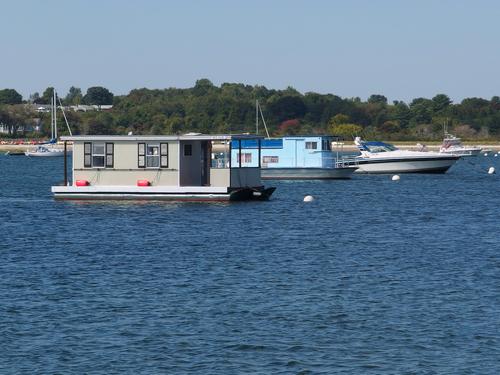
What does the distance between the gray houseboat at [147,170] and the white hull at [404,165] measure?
1772 inches

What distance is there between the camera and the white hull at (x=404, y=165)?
110m

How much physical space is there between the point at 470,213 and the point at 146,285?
3346 centimetres

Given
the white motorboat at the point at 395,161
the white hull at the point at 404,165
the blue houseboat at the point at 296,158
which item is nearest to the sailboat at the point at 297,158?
the blue houseboat at the point at 296,158

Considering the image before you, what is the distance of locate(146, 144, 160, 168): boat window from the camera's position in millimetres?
66188

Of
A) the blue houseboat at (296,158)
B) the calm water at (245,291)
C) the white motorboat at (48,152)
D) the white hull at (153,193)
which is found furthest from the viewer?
the white motorboat at (48,152)

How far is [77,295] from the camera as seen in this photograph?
3569cm

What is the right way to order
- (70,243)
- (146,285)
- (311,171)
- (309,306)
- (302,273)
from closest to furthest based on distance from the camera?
1. (309,306)
2. (146,285)
3. (302,273)
4. (70,243)
5. (311,171)

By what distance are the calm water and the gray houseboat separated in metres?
1.26

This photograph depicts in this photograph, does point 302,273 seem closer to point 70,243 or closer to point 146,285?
point 146,285

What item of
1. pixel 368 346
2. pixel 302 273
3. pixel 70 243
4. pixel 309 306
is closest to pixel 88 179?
pixel 70 243

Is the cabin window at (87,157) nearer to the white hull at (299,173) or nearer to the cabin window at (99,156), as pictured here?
the cabin window at (99,156)

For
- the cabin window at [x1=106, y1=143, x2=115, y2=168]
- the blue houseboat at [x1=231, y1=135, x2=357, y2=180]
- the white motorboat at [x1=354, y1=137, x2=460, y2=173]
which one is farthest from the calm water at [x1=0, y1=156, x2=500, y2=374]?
the white motorboat at [x1=354, y1=137, x2=460, y2=173]

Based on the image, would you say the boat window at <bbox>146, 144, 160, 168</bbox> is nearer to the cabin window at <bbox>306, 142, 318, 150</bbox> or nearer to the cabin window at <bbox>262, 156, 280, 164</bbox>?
the cabin window at <bbox>306, 142, 318, 150</bbox>

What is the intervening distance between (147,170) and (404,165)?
158ft
